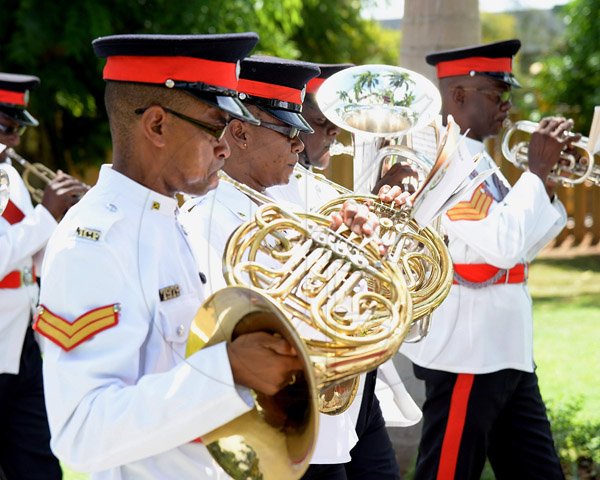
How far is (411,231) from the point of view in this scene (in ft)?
10.6

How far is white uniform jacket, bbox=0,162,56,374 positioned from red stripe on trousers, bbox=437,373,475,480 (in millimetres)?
1973

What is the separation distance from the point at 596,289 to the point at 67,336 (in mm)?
10870

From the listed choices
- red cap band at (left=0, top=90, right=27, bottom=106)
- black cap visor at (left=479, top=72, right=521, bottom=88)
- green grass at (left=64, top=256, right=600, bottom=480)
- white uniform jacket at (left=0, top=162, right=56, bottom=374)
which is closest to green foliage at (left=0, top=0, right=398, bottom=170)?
green grass at (left=64, top=256, right=600, bottom=480)

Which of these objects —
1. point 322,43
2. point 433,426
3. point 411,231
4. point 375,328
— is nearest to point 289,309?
point 375,328

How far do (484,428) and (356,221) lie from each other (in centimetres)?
212

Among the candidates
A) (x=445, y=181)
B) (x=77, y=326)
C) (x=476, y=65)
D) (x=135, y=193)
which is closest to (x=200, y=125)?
(x=135, y=193)

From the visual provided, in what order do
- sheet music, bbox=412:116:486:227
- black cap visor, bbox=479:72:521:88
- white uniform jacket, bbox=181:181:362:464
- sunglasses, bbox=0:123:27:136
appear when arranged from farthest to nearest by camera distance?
sunglasses, bbox=0:123:27:136 < black cap visor, bbox=479:72:521:88 < sheet music, bbox=412:116:486:227 < white uniform jacket, bbox=181:181:362:464

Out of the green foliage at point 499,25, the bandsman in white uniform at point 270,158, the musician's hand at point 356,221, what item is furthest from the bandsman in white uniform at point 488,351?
the green foliage at point 499,25

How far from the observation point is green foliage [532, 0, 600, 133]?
1415cm

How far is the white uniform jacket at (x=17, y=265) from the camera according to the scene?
15.3ft

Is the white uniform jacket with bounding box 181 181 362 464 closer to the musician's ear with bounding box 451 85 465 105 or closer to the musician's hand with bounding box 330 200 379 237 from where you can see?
the musician's hand with bounding box 330 200 379 237

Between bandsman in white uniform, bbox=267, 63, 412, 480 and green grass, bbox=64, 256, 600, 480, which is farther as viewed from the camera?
green grass, bbox=64, 256, 600, 480

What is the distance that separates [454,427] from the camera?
4484mm

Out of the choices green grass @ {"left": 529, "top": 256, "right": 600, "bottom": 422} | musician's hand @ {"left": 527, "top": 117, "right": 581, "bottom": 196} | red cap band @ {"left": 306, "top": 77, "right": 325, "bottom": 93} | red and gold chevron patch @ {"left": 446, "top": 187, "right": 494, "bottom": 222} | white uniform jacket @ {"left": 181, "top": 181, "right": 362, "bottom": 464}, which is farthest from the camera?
green grass @ {"left": 529, "top": 256, "right": 600, "bottom": 422}
